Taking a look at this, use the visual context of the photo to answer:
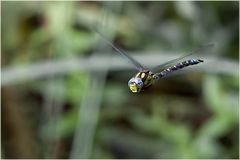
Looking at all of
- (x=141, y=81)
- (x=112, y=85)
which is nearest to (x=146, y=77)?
(x=141, y=81)

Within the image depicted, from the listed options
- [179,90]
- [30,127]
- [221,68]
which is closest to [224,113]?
[221,68]

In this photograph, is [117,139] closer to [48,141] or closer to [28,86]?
[48,141]

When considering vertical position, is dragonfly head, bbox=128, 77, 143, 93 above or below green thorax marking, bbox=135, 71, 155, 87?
below

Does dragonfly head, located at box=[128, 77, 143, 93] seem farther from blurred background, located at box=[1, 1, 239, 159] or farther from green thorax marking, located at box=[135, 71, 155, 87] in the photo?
blurred background, located at box=[1, 1, 239, 159]

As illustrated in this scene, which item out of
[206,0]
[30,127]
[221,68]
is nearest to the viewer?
[221,68]

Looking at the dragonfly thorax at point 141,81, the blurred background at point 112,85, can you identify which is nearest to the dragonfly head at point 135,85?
the dragonfly thorax at point 141,81

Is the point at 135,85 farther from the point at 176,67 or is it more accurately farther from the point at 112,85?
the point at 112,85

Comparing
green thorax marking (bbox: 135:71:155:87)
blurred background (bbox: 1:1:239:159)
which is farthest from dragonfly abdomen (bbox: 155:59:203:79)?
blurred background (bbox: 1:1:239:159)
